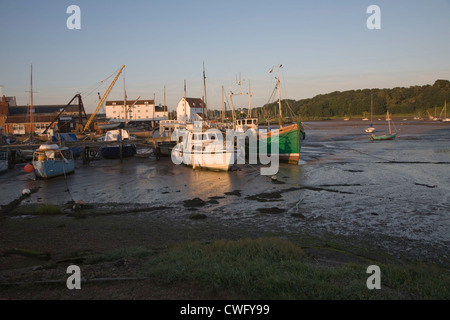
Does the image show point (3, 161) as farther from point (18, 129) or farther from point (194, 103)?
point (194, 103)

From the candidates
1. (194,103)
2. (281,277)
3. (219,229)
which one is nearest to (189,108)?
(194,103)

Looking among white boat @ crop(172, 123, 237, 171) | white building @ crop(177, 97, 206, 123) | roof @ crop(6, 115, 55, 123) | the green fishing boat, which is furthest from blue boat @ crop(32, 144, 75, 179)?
white building @ crop(177, 97, 206, 123)

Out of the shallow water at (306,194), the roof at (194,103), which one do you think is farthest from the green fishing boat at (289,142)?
the roof at (194,103)

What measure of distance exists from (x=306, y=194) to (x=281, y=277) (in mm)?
13674

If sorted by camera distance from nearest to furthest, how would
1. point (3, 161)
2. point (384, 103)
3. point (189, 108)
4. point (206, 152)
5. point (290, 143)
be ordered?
point (206, 152) < point (3, 161) < point (290, 143) < point (189, 108) < point (384, 103)

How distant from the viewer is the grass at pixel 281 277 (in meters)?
6.12

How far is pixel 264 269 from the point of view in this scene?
694 centimetres

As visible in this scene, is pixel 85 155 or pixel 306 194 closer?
pixel 306 194

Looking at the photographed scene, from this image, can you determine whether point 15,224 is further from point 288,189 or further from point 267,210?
point 288,189

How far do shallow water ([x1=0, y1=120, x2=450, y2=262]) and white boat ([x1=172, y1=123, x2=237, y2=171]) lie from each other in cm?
73

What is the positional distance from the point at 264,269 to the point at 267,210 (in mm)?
9155

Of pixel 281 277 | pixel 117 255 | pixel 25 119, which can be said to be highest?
pixel 25 119

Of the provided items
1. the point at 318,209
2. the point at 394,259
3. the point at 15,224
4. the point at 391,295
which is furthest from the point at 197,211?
the point at 391,295

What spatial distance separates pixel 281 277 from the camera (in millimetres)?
6500
